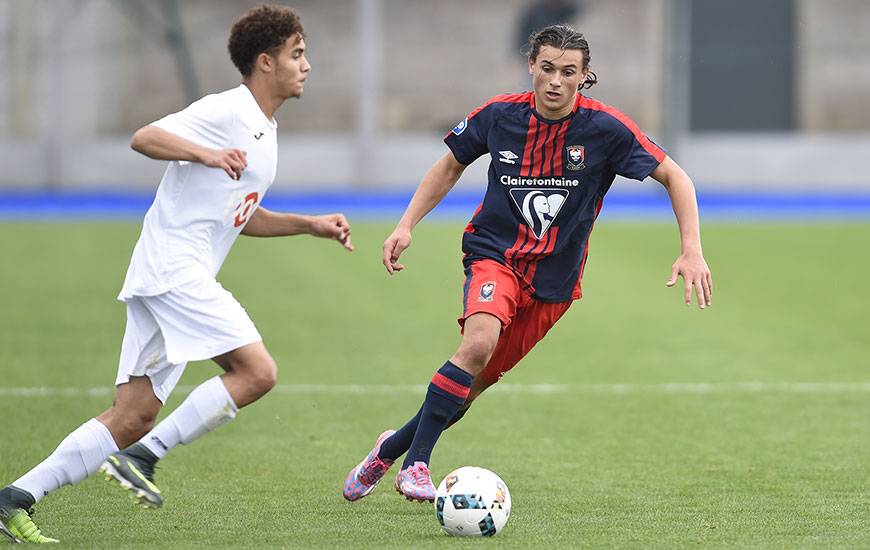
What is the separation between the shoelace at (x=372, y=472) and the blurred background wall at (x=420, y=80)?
21.5m

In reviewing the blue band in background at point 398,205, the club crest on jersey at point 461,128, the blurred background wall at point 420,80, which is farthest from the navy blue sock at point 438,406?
the blurred background wall at point 420,80

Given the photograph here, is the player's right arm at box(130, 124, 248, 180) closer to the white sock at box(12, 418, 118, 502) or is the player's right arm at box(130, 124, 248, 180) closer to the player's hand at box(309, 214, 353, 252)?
the player's hand at box(309, 214, 353, 252)

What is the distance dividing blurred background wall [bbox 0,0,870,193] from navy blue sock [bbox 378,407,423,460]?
21.4m

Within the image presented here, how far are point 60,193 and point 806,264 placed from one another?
617 inches

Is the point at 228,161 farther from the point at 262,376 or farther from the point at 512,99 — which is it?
the point at 512,99

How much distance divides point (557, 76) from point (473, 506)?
1.75 meters

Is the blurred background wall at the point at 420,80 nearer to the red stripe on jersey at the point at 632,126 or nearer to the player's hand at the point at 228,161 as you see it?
the red stripe on jersey at the point at 632,126

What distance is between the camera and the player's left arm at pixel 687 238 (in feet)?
17.9

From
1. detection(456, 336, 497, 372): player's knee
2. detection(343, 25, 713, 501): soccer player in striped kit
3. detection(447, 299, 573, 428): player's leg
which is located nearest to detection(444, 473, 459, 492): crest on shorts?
detection(343, 25, 713, 501): soccer player in striped kit

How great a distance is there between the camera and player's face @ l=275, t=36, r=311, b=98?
5395mm

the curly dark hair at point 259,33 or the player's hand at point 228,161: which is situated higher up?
the curly dark hair at point 259,33

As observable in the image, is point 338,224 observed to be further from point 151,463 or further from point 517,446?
point 517,446

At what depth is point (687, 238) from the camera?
563 cm

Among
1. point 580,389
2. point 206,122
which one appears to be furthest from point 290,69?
point 580,389
